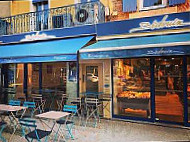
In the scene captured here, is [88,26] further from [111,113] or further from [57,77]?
[111,113]

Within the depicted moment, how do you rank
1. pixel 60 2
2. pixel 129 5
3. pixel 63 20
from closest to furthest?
1. pixel 129 5
2. pixel 63 20
3. pixel 60 2

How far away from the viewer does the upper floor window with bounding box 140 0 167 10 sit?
720 cm

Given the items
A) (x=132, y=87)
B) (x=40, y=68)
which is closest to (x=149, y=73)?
(x=132, y=87)

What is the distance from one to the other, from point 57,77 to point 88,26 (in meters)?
3.32

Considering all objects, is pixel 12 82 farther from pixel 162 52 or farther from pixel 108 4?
pixel 162 52

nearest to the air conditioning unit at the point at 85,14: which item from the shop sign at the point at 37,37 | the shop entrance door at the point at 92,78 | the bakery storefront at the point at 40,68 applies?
the bakery storefront at the point at 40,68

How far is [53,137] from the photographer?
5742mm

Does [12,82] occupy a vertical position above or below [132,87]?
above

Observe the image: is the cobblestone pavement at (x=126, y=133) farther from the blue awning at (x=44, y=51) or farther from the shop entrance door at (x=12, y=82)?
the shop entrance door at (x=12, y=82)

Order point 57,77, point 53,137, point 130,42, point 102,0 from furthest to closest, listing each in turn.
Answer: point 57,77, point 102,0, point 130,42, point 53,137

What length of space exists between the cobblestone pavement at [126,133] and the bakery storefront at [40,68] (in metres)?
2.57

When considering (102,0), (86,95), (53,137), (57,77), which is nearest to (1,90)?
(57,77)

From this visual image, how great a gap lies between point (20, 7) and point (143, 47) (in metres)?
8.41

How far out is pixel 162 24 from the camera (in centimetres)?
656
